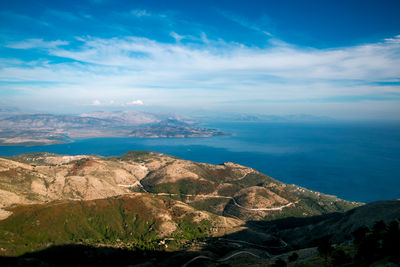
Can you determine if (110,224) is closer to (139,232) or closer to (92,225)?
(92,225)

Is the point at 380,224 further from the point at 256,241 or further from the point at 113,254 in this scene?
the point at 113,254

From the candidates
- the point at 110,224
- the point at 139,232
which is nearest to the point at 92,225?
the point at 110,224

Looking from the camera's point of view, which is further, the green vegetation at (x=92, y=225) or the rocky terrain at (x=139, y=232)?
the green vegetation at (x=92, y=225)

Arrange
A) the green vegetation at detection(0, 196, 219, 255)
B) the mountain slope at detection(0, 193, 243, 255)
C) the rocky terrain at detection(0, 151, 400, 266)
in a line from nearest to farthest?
the rocky terrain at detection(0, 151, 400, 266)
the green vegetation at detection(0, 196, 219, 255)
the mountain slope at detection(0, 193, 243, 255)

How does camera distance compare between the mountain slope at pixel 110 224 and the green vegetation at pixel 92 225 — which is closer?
the green vegetation at pixel 92 225

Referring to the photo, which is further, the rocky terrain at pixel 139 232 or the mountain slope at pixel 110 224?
the mountain slope at pixel 110 224

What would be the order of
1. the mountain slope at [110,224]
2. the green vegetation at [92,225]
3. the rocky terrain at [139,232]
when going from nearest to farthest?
the rocky terrain at [139,232] → the green vegetation at [92,225] → the mountain slope at [110,224]

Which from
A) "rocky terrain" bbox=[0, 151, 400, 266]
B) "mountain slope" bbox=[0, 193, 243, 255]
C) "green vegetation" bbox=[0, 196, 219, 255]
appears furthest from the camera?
"mountain slope" bbox=[0, 193, 243, 255]

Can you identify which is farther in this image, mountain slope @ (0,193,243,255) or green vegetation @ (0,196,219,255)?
mountain slope @ (0,193,243,255)

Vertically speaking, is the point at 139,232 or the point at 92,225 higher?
the point at 92,225

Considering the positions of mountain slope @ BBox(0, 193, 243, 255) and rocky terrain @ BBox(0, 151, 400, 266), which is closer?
rocky terrain @ BBox(0, 151, 400, 266)

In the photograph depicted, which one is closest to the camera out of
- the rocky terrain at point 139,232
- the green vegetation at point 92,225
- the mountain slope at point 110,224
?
the rocky terrain at point 139,232
